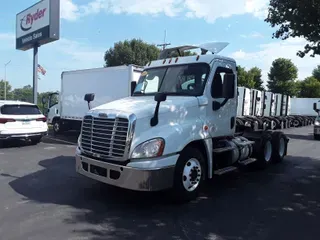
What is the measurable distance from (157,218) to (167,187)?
0.54 meters

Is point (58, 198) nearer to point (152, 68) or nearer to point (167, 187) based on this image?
point (167, 187)

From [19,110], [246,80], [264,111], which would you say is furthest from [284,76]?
[19,110]

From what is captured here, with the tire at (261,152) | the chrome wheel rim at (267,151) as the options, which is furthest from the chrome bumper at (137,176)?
the chrome wheel rim at (267,151)

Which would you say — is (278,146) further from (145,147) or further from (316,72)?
(316,72)

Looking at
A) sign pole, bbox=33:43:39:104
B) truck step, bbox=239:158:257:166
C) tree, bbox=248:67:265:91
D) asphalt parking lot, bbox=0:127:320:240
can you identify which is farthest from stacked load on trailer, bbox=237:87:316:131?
tree, bbox=248:67:265:91

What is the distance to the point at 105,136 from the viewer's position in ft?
17.5

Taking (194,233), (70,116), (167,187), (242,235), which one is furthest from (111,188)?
(70,116)

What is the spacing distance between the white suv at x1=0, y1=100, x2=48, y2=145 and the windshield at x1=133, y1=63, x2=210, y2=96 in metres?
6.49

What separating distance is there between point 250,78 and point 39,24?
33.6m

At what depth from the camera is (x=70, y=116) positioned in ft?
51.5

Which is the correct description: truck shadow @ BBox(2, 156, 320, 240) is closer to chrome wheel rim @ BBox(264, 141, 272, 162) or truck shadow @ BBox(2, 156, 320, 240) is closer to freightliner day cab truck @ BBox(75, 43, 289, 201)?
freightliner day cab truck @ BBox(75, 43, 289, 201)

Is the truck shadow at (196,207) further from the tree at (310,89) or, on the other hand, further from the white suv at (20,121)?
the tree at (310,89)

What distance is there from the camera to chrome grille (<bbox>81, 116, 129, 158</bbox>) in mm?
5109

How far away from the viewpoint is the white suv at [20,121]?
11148mm
